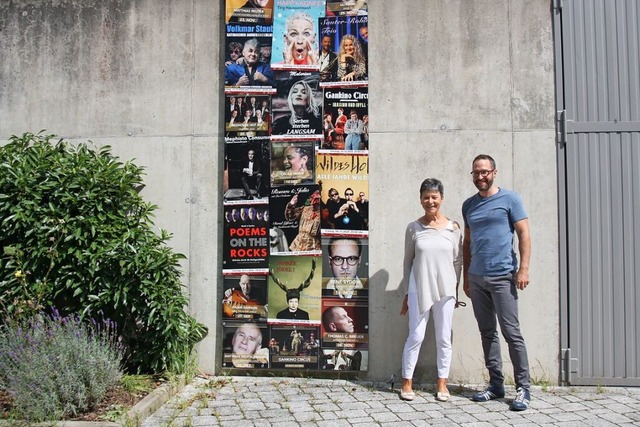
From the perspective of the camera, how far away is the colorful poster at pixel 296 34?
586 centimetres

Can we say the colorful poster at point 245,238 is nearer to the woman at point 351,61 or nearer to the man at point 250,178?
the man at point 250,178

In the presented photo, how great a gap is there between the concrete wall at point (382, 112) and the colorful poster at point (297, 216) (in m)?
0.57

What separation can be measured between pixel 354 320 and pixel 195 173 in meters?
2.22

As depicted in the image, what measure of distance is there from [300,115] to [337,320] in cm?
211

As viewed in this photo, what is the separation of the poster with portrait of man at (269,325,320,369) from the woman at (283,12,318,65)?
2721 mm

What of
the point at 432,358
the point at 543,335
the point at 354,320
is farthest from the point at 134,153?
the point at 543,335

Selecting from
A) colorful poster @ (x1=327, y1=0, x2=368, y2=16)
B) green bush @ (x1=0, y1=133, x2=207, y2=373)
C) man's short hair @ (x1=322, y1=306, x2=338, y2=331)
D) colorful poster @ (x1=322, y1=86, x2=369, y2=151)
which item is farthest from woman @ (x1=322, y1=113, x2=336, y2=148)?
green bush @ (x1=0, y1=133, x2=207, y2=373)

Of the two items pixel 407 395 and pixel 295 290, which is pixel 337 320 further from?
pixel 407 395

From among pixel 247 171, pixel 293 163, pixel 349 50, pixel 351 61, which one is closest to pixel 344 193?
pixel 293 163

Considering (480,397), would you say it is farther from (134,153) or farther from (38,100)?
(38,100)

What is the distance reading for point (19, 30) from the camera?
614cm

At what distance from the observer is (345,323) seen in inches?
224

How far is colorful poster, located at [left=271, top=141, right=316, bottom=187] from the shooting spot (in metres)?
5.78

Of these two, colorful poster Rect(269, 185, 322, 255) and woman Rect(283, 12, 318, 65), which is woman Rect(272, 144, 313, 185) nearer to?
colorful poster Rect(269, 185, 322, 255)
